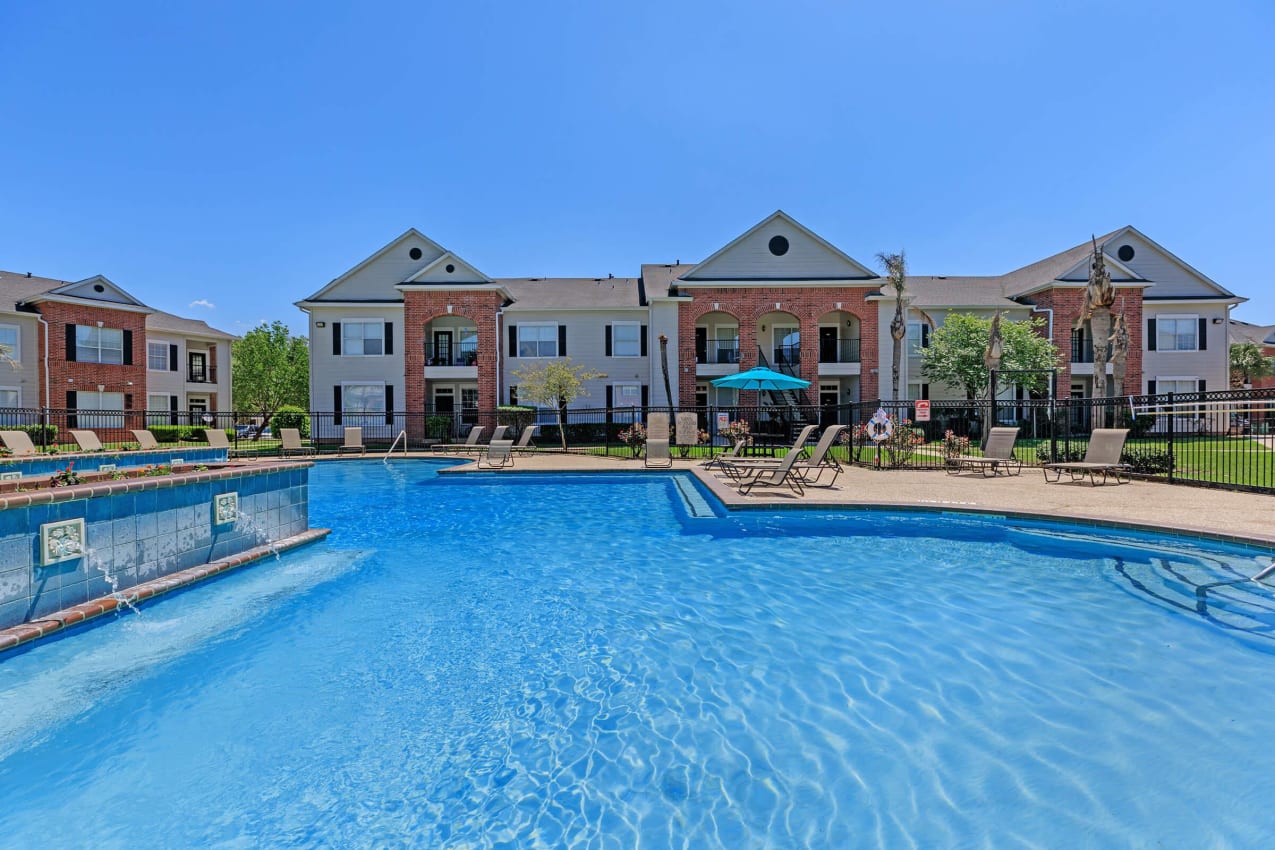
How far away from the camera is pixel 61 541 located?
4043 mm

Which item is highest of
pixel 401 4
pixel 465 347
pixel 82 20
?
pixel 401 4

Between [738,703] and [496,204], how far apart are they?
20.8 metres

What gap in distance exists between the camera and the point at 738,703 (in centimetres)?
338

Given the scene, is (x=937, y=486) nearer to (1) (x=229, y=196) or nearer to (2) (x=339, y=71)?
(2) (x=339, y=71)

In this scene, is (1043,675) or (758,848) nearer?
(758,848)

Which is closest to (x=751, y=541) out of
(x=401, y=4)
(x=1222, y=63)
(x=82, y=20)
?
(x=401, y=4)

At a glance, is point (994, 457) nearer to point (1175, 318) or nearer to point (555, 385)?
point (555, 385)

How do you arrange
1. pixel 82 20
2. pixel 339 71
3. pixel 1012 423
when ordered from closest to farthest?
pixel 82 20, pixel 339 71, pixel 1012 423

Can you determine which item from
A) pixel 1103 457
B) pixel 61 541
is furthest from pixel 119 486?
pixel 1103 457

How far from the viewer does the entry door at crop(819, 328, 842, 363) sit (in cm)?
2673

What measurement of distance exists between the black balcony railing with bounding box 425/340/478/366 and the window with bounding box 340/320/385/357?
2101mm

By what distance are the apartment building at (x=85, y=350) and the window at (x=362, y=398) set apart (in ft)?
18.5

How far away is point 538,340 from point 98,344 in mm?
19984

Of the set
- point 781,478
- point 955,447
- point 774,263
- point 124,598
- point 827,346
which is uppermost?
point 774,263
